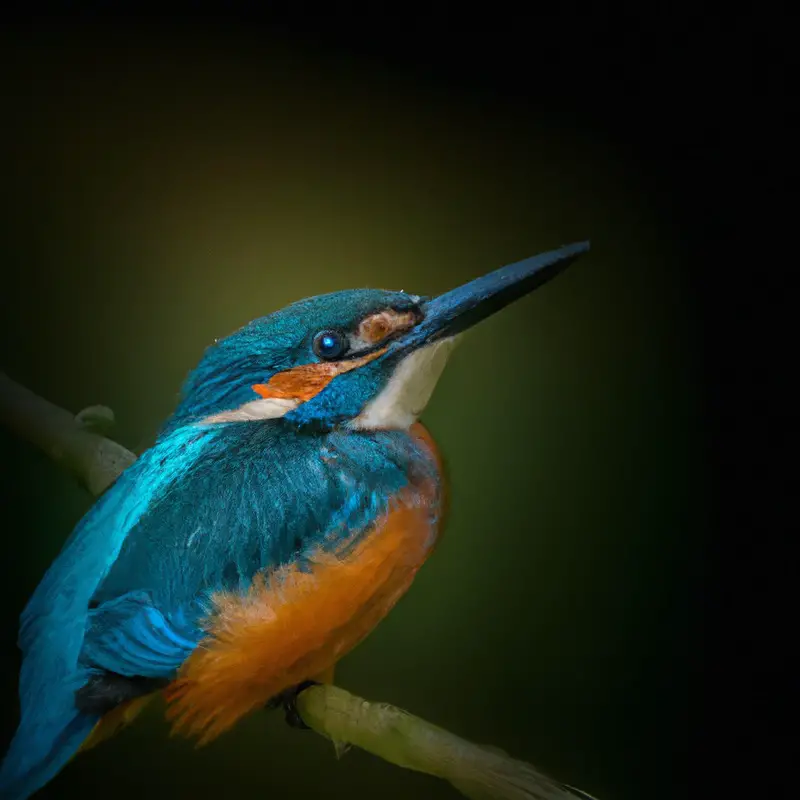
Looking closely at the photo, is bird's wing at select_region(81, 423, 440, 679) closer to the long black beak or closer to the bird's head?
the bird's head

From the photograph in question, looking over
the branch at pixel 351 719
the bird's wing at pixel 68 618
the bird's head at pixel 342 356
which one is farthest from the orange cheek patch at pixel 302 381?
the branch at pixel 351 719

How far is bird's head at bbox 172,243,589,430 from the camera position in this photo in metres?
0.96

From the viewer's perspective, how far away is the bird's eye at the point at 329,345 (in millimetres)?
955

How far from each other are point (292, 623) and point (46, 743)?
0.30m

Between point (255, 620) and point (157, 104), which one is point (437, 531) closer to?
point (255, 620)

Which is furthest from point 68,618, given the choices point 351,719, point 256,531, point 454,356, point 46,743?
point 454,356

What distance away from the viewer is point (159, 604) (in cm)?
85

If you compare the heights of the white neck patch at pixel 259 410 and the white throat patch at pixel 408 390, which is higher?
the white throat patch at pixel 408 390

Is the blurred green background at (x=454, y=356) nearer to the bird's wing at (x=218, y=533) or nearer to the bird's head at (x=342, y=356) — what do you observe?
the bird's head at (x=342, y=356)

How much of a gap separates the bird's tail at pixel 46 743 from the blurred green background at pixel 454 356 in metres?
0.16

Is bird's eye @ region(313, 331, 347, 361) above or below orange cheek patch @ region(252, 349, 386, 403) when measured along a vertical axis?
above

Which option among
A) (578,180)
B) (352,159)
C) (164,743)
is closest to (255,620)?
(164,743)

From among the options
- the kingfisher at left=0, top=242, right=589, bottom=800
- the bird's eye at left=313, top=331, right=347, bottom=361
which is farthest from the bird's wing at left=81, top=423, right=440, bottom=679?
the bird's eye at left=313, top=331, right=347, bottom=361

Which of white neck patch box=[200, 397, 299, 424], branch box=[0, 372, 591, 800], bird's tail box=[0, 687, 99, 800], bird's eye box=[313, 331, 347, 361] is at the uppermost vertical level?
bird's eye box=[313, 331, 347, 361]
